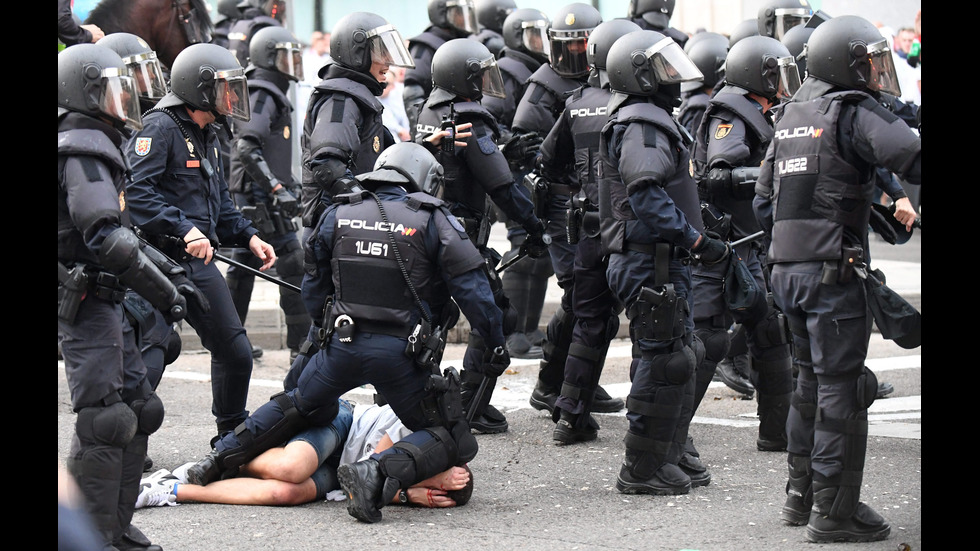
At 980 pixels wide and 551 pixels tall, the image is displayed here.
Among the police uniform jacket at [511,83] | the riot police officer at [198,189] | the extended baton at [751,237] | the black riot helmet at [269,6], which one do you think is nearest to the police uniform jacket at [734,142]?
the extended baton at [751,237]

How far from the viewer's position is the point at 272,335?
1005 centimetres

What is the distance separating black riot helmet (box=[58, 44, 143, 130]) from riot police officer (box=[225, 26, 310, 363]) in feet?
12.1

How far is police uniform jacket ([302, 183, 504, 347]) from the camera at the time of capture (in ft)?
18.4

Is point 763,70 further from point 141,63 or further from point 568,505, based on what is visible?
point 141,63

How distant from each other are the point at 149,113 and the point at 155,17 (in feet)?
10.6

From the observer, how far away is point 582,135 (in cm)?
705

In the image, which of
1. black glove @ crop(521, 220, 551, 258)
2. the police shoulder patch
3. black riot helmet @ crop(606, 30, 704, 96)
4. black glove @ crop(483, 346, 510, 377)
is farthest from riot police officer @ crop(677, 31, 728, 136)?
the police shoulder patch

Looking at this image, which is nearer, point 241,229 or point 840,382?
point 840,382

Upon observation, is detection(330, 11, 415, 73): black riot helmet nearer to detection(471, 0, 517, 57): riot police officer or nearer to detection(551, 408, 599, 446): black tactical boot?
detection(551, 408, 599, 446): black tactical boot

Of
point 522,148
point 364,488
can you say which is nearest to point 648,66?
point 522,148

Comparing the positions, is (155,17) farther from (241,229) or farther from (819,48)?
(819,48)
